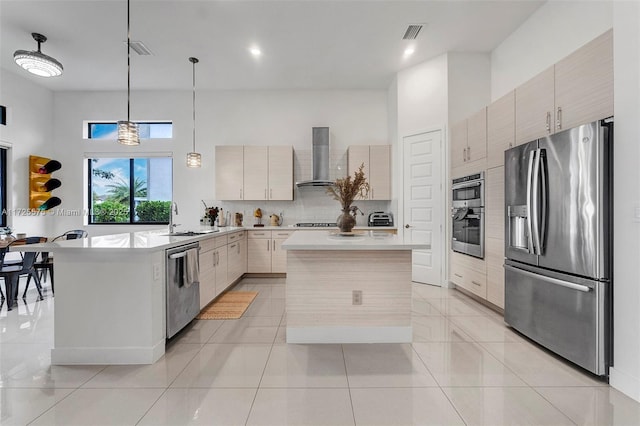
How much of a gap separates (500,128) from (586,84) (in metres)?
1.05

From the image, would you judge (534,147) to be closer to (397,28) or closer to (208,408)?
(397,28)

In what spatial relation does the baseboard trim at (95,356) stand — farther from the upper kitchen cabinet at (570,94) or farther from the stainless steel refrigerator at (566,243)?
the upper kitchen cabinet at (570,94)

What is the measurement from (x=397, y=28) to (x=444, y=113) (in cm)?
135

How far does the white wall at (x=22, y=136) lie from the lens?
493cm

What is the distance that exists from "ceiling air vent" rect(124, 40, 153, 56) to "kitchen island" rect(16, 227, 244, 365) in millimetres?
3148

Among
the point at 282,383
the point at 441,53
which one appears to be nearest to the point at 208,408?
the point at 282,383

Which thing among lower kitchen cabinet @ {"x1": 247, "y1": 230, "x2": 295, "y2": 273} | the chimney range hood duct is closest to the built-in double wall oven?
the chimney range hood duct

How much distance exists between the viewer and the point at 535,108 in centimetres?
276

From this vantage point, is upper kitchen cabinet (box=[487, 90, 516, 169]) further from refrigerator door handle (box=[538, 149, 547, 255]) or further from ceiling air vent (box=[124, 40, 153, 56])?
ceiling air vent (box=[124, 40, 153, 56])

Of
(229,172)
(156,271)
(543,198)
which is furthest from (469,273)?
(229,172)

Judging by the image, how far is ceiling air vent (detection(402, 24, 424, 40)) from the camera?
381cm

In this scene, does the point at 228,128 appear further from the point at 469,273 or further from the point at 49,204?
the point at 469,273

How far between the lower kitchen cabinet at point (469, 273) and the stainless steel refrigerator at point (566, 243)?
30.4 inches

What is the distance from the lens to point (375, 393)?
6.16 ft
